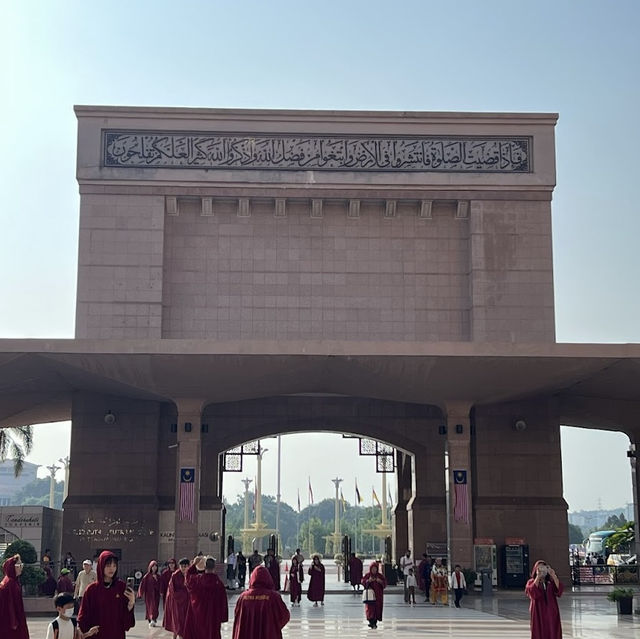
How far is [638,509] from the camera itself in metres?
30.5

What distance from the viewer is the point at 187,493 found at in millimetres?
25766

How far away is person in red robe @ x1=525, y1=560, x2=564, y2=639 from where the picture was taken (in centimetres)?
1316

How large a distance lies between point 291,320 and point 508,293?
6.23 m

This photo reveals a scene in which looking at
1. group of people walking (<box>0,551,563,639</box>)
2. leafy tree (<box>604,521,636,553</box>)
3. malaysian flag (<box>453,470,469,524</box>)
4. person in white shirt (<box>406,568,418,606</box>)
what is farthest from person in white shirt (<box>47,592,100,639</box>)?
leafy tree (<box>604,521,636,553</box>)

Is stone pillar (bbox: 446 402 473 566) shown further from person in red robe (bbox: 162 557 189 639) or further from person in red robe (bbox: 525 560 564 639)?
person in red robe (bbox: 525 560 564 639)

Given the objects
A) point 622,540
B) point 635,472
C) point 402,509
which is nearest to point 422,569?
point 402,509

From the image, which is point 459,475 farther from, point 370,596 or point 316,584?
point 370,596

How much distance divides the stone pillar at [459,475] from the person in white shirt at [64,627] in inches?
700

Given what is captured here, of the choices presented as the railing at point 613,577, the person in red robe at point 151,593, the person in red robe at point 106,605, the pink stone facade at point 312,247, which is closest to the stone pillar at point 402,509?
the railing at point 613,577

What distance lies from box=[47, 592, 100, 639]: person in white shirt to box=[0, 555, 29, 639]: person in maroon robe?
88.0 inches

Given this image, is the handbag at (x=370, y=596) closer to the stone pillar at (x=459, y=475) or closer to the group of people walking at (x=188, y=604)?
the group of people walking at (x=188, y=604)

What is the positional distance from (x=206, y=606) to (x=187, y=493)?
42.2 feet

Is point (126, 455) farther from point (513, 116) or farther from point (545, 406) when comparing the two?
point (513, 116)

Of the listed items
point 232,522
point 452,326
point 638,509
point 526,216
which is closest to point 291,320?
point 452,326
